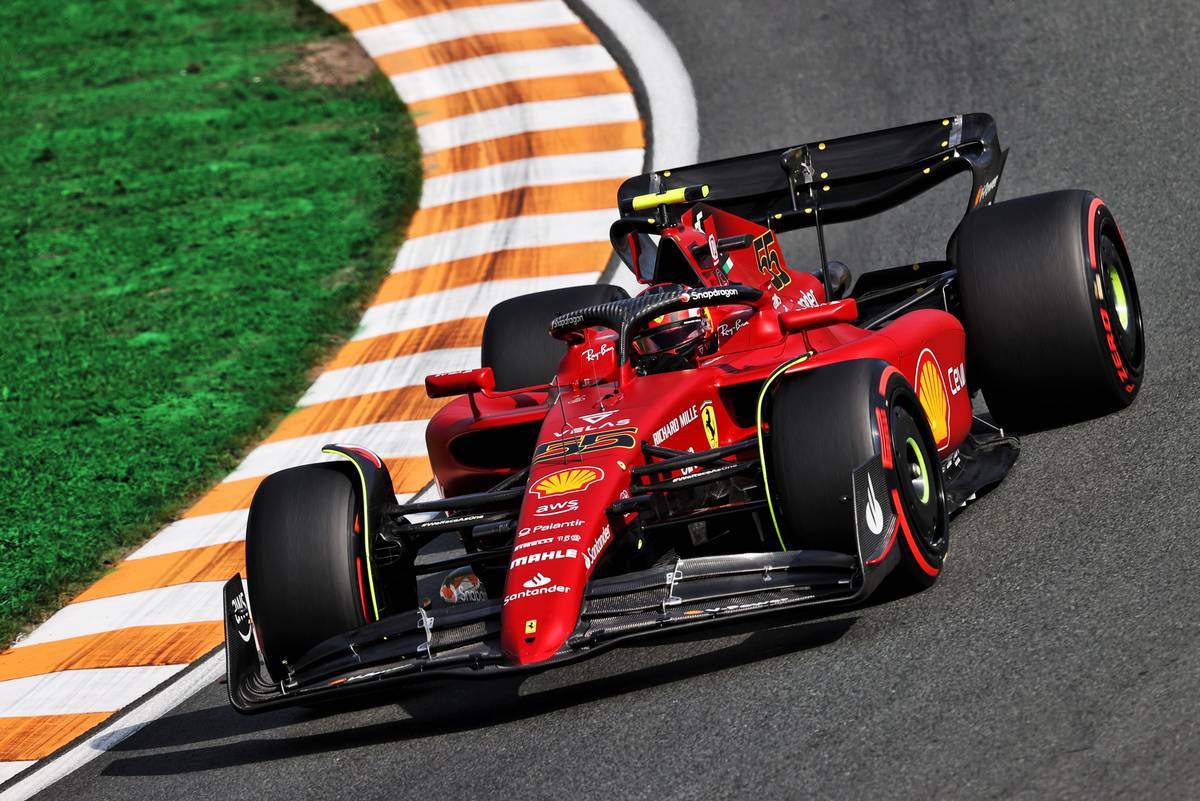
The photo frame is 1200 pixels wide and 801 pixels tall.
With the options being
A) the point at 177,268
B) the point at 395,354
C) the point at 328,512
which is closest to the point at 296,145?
the point at 177,268

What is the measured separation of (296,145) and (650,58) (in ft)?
10.6

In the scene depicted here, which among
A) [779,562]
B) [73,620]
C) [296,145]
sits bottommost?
[73,620]

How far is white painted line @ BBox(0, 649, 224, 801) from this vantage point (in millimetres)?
6043

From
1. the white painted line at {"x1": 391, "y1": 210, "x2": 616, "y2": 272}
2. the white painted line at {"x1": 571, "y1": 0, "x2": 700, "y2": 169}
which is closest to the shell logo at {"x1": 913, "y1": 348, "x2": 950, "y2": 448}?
the white painted line at {"x1": 391, "y1": 210, "x2": 616, "y2": 272}

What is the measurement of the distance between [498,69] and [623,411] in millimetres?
8876

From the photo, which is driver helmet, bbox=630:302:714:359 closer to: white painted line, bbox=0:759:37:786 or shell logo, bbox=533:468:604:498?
shell logo, bbox=533:468:604:498

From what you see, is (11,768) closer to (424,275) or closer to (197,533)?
(197,533)

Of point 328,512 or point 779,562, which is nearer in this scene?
point 779,562

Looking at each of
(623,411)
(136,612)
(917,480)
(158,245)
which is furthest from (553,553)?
(158,245)

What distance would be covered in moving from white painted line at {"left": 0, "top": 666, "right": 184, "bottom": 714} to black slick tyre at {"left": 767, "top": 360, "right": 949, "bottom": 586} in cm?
303

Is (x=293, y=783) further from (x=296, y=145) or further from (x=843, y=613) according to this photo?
(x=296, y=145)

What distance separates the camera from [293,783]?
531 centimetres

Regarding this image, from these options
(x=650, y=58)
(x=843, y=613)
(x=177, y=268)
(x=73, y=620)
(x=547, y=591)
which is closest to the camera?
(x=547, y=591)

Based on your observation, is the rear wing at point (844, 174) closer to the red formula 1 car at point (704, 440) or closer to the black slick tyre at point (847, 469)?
the red formula 1 car at point (704, 440)
